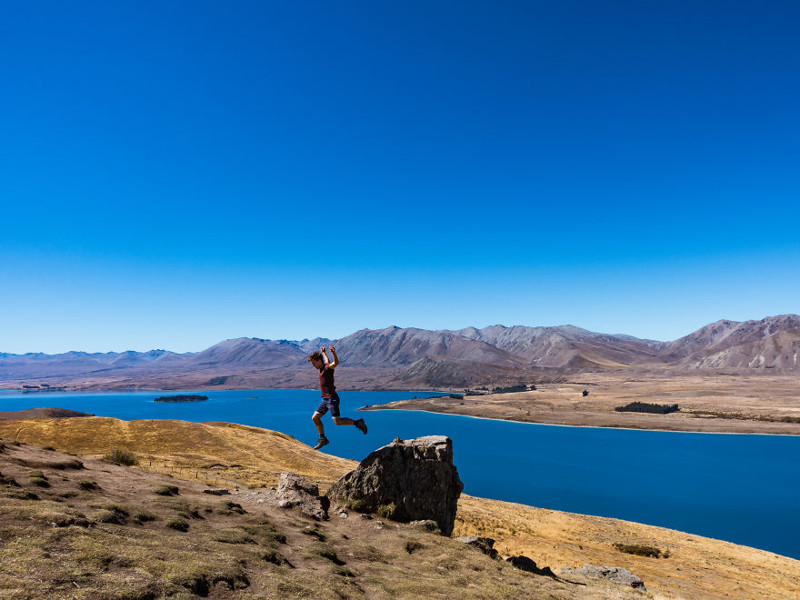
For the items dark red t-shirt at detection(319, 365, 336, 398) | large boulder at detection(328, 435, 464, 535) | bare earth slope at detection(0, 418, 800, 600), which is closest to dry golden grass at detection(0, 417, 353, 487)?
bare earth slope at detection(0, 418, 800, 600)

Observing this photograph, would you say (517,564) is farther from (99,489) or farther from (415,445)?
(99,489)

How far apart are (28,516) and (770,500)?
4138 inches

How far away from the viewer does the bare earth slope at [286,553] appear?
949cm

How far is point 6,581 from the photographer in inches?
298

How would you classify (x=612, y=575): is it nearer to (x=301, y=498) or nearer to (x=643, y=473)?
(x=301, y=498)

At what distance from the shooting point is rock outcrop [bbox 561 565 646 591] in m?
20.6

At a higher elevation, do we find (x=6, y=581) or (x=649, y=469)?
(x=6, y=581)

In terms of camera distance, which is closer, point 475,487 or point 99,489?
point 99,489

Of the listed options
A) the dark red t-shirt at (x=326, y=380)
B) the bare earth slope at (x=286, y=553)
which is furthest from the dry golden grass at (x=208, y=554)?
the dark red t-shirt at (x=326, y=380)

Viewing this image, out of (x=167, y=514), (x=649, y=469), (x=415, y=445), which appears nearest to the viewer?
(x=167, y=514)

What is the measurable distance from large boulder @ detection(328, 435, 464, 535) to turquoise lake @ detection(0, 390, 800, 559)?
56569mm

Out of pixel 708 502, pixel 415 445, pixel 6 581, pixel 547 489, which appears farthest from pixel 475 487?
pixel 6 581

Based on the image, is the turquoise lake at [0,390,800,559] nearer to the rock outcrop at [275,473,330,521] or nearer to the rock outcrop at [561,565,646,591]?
the rock outcrop at [561,565,646,591]

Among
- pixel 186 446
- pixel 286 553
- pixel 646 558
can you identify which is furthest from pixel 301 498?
pixel 186 446
